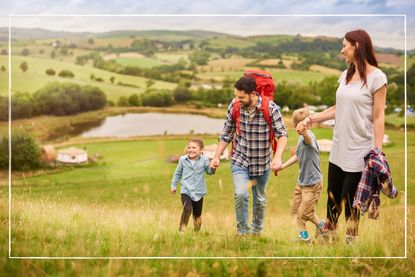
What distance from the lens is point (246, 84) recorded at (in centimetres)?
774

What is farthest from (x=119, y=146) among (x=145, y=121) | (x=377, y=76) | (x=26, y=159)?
(x=377, y=76)

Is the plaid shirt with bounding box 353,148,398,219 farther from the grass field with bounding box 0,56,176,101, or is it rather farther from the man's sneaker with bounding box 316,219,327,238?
the grass field with bounding box 0,56,176,101

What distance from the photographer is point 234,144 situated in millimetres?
8039

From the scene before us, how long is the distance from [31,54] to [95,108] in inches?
63.9

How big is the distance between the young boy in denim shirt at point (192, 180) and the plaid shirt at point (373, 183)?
1.94 metres

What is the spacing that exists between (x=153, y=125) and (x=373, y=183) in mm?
4953

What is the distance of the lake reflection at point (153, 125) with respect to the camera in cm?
1073

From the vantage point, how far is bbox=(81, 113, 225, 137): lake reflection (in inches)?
422

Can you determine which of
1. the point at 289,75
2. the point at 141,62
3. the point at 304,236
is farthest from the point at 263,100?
the point at 141,62

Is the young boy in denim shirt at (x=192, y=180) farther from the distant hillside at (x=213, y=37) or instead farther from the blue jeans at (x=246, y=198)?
the distant hillside at (x=213, y=37)

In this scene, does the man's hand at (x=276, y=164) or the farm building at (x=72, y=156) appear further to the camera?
the farm building at (x=72, y=156)

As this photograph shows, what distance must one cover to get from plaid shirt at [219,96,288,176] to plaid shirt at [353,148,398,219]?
1040mm

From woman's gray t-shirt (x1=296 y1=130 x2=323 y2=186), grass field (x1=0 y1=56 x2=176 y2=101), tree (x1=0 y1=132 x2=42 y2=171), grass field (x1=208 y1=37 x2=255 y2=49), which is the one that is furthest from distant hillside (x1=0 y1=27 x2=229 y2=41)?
woman's gray t-shirt (x1=296 y1=130 x2=323 y2=186)

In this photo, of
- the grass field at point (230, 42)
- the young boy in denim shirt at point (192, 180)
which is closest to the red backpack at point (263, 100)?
the young boy in denim shirt at point (192, 180)
